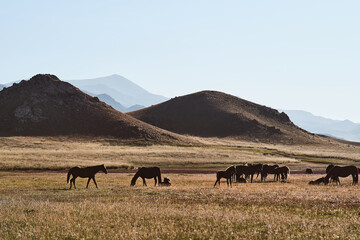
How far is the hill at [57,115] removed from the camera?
527 feet

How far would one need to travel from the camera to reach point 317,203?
21.1 m

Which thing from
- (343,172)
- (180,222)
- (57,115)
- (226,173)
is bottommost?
(180,222)

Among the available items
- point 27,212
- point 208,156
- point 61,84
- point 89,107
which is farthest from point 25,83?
point 27,212

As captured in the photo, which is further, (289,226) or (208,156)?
(208,156)

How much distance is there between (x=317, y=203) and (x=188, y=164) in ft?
192

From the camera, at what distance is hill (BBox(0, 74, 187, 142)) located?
160625 millimetres

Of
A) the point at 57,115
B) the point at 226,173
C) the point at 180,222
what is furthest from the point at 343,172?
the point at 57,115

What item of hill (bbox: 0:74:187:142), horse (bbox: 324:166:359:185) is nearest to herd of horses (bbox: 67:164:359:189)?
horse (bbox: 324:166:359:185)

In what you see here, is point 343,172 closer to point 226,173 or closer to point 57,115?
point 226,173

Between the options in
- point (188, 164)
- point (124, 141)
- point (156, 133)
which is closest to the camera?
point (188, 164)

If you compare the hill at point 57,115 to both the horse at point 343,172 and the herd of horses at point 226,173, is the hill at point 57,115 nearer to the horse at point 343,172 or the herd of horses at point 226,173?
the herd of horses at point 226,173

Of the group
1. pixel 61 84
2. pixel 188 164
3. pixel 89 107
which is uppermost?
pixel 61 84

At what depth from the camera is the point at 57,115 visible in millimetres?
170750

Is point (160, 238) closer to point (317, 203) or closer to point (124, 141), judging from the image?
point (317, 203)
